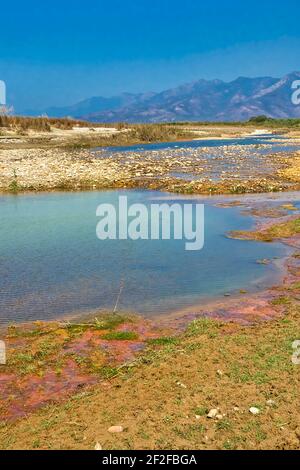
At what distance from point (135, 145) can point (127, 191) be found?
33.7m

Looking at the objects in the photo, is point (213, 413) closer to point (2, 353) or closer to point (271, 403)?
point (271, 403)

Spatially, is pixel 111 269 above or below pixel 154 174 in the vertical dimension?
below

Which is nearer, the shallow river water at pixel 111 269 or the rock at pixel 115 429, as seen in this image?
the rock at pixel 115 429

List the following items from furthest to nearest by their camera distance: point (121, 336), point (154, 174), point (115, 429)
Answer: point (154, 174)
point (121, 336)
point (115, 429)

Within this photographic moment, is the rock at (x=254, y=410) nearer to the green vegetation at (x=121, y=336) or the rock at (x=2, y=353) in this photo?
the green vegetation at (x=121, y=336)

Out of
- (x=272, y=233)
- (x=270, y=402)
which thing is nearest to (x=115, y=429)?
(x=270, y=402)

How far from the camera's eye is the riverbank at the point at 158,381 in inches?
216

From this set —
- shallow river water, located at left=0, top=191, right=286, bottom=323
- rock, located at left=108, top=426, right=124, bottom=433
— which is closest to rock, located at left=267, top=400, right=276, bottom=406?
rock, located at left=108, top=426, right=124, bottom=433

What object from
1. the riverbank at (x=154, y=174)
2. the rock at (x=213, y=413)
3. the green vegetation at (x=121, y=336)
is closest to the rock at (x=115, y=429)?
the rock at (x=213, y=413)

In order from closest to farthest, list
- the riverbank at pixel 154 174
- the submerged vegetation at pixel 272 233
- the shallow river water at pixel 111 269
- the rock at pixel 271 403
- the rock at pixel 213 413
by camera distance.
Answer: the rock at pixel 213 413, the rock at pixel 271 403, the shallow river water at pixel 111 269, the submerged vegetation at pixel 272 233, the riverbank at pixel 154 174

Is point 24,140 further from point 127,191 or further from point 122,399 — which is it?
point 122,399

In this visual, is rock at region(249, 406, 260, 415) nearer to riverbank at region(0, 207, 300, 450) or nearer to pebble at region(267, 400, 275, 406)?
riverbank at region(0, 207, 300, 450)

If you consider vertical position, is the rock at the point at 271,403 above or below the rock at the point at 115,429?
above

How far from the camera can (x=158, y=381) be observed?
6723 mm
